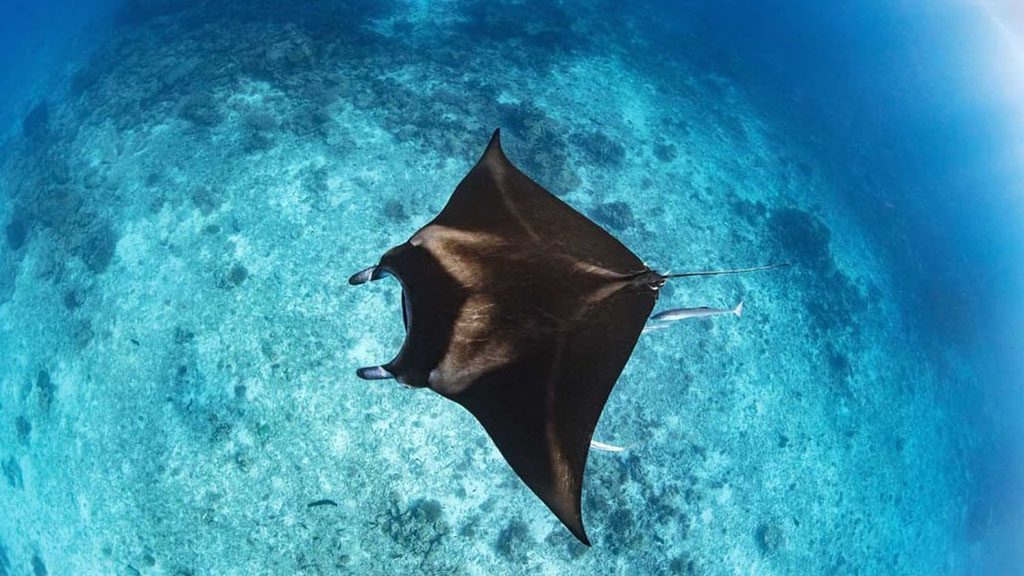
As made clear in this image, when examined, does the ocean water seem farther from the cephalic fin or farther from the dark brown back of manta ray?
the dark brown back of manta ray

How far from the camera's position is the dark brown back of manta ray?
8.60 feet

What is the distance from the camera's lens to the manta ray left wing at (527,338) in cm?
262

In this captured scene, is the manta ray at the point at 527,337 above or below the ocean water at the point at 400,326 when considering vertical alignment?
above

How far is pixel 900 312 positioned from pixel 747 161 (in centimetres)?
502

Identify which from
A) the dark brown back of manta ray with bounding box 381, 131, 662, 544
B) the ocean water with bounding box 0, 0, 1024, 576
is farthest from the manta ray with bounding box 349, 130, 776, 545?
the ocean water with bounding box 0, 0, 1024, 576

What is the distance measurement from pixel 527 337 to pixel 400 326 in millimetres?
4255

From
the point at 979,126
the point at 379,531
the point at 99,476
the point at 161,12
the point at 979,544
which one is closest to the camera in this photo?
the point at 379,531

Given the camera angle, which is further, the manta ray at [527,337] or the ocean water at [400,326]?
the ocean water at [400,326]

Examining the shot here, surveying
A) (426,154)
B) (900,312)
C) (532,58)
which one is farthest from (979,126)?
(426,154)

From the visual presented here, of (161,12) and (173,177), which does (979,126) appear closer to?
(173,177)

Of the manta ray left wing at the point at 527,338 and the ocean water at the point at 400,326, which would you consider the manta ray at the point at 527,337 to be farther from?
the ocean water at the point at 400,326

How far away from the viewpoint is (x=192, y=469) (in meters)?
6.10

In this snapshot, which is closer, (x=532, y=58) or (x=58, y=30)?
(x=532, y=58)

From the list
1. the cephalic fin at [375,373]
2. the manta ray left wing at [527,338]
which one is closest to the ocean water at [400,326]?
the cephalic fin at [375,373]
